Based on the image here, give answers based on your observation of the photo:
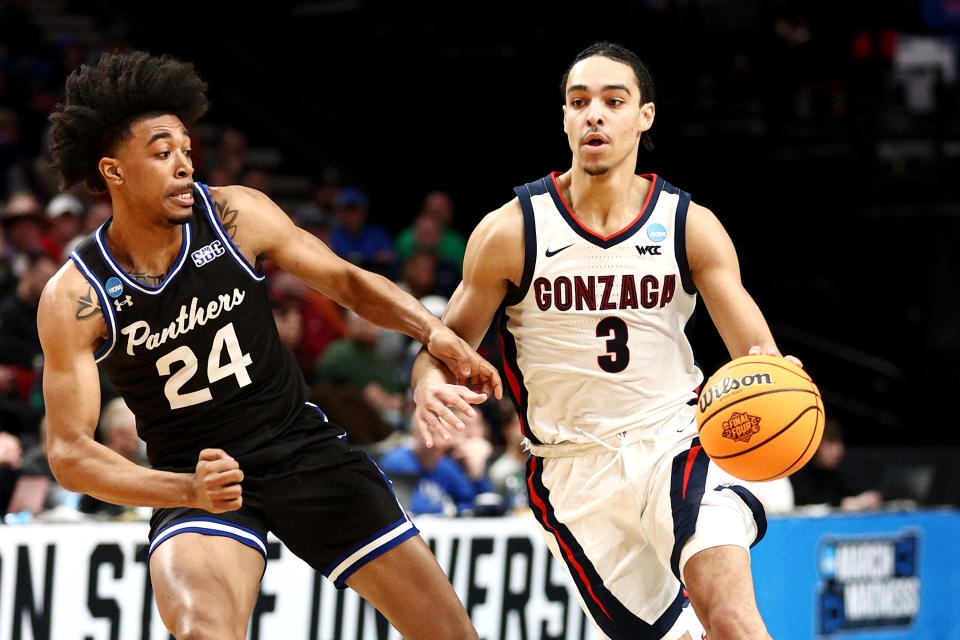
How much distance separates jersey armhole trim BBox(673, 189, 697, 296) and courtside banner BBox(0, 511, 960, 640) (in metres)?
2.56

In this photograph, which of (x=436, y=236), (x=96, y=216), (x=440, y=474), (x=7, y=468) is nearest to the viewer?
(x=7, y=468)

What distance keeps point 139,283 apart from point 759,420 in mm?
2105

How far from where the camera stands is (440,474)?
Answer: 8328 mm

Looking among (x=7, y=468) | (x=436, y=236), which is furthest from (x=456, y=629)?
(x=436, y=236)

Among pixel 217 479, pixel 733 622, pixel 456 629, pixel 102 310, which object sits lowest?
pixel 456 629

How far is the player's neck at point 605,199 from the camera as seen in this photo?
494 cm

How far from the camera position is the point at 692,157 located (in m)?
13.3

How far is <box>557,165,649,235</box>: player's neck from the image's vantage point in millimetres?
4938

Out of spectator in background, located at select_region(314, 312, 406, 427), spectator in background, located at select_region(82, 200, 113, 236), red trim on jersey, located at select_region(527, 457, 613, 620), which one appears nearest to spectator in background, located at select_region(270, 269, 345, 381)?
spectator in background, located at select_region(314, 312, 406, 427)

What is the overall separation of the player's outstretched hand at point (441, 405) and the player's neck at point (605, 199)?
81 centimetres

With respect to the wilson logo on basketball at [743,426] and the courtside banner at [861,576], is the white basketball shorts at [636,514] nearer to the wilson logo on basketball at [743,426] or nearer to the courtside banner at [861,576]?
the wilson logo on basketball at [743,426]

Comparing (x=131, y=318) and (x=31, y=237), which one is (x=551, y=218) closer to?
(x=131, y=318)

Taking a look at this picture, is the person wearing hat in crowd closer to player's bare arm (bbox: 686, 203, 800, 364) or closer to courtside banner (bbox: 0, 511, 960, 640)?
courtside banner (bbox: 0, 511, 960, 640)

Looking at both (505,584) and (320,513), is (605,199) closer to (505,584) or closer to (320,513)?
(320,513)
